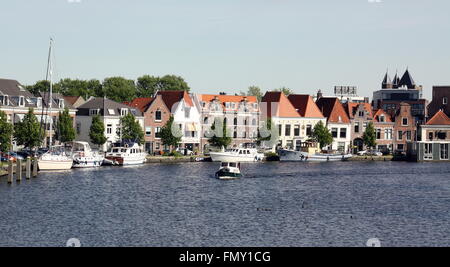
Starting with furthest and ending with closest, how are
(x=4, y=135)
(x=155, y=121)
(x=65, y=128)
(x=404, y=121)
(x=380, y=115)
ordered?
(x=404, y=121) < (x=380, y=115) < (x=155, y=121) < (x=65, y=128) < (x=4, y=135)

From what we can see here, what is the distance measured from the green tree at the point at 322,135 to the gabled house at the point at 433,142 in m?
17.0

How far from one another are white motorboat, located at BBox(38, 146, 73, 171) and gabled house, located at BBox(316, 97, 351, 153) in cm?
7742

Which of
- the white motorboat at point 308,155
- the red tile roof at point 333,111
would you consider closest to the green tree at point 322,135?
the white motorboat at point 308,155

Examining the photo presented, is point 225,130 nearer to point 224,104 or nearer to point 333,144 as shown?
point 224,104

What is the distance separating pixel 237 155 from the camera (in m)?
146

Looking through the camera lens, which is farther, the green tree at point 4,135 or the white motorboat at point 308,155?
the white motorboat at point 308,155

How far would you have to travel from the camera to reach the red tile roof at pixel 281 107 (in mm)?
174125

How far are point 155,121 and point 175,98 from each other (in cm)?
802

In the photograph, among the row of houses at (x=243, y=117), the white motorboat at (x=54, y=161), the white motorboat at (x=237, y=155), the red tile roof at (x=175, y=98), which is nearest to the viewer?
the white motorboat at (x=54, y=161)

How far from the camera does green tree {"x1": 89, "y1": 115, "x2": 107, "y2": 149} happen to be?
142000 mm

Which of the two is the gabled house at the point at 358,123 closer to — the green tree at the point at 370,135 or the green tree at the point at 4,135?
the green tree at the point at 370,135

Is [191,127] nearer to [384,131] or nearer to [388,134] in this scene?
[384,131]

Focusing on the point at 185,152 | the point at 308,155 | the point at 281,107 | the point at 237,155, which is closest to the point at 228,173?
the point at 237,155

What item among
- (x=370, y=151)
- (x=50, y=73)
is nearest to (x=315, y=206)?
Result: (x=50, y=73)
